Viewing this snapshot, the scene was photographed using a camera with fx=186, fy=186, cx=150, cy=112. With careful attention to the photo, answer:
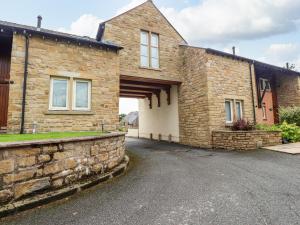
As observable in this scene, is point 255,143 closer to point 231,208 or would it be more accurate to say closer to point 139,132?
point 231,208

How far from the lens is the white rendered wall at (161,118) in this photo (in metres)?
14.3

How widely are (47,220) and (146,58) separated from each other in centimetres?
1067

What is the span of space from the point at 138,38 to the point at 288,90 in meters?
14.6

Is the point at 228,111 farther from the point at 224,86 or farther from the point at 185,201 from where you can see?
the point at 185,201

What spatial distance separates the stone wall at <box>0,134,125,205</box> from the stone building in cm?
424

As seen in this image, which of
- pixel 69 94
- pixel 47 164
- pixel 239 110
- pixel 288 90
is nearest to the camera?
pixel 47 164

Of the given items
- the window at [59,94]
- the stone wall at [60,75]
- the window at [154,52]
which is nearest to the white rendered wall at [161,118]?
the window at [154,52]

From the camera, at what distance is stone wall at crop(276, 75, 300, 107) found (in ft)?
53.4

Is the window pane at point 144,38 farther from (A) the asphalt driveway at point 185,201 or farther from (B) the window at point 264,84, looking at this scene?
(B) the window at point 264,84

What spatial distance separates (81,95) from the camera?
888 centimetres

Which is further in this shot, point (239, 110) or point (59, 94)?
point (239, 110)

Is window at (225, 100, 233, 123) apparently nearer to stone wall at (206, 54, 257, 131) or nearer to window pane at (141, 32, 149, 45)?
stone wall at (206, 54, 257, 131)

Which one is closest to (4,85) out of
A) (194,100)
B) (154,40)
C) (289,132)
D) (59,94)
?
(59,94)

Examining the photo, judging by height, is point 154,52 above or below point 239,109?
above
